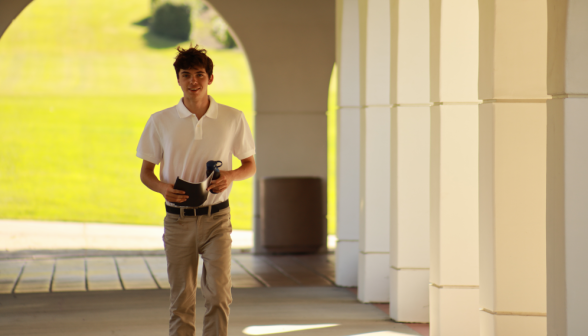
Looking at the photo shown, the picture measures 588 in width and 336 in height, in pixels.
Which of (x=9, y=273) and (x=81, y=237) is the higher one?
(x=81, y=237)

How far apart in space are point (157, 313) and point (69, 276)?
9.17ft

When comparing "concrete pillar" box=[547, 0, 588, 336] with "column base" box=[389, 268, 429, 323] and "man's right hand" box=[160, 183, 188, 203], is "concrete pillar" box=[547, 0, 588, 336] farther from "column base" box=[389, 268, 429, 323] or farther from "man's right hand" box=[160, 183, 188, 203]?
"column base" box=[389, 268, 429, 323]

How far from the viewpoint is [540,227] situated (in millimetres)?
4828

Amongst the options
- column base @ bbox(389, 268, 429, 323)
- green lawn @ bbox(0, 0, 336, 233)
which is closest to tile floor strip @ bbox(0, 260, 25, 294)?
column base @ bbox(389, 268, 429, 323)

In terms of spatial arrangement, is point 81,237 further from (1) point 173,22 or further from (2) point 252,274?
(1) point 173,22

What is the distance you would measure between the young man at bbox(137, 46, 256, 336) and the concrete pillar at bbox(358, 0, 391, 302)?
10.9 ft

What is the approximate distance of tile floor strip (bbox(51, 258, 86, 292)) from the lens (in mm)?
8523

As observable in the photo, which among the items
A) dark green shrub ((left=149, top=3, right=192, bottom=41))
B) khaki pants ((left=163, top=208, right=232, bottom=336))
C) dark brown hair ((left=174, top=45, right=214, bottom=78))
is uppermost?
dark green shrub ((left=149, top=3, right=192, bottom=41))

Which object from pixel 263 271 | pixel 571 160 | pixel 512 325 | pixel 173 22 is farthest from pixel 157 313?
pixel 173 22

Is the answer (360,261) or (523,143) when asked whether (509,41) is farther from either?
(360,261)

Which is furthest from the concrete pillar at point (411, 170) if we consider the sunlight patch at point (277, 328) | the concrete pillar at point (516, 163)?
the concrete pillar at point (516, 163)

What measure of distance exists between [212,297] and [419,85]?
3.21 m

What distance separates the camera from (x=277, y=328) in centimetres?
638

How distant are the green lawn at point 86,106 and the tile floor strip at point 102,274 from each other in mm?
13379
